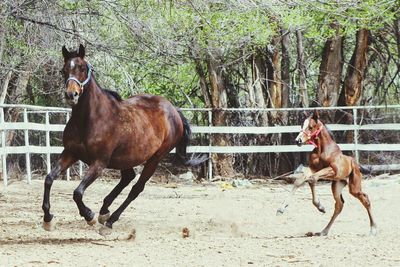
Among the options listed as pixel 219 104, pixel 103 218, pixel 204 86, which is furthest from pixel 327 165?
pixel 204 86

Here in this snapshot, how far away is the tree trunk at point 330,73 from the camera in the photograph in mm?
19984

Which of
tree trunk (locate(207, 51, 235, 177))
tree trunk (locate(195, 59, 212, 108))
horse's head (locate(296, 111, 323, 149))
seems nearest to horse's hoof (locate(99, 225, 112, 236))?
horse's head (locate(296, 111, 323, 149))

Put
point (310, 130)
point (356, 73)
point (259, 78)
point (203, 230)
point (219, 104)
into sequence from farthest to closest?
point (219, 104) → point (259, 78) → point (356, 73) → point (203, 230) → point (310, 130)

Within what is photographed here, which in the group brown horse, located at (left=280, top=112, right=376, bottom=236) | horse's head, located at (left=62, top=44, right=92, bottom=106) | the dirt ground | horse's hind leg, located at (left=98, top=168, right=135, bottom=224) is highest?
horse's head, located at (left=62, top=44, right=92, bottom=106)

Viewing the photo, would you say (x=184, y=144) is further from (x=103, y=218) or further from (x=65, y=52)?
(x=65, y=52)

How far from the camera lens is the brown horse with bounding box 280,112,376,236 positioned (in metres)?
9.58

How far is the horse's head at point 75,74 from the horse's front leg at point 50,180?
767 millimetres

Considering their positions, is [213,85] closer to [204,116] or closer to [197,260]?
[204,116]

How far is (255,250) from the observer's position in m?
7.70

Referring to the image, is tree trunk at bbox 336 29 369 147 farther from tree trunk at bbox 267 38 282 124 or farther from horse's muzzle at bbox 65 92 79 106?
horse's muzzle at bbox 65 92 79 106

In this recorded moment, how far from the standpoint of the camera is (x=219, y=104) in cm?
2061

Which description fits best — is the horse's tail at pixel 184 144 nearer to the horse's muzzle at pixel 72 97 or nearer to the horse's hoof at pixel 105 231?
the horse's hoof at pixel 105 231

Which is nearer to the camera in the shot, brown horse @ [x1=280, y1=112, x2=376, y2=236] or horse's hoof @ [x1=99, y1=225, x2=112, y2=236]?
horse's hoof @ [x1=99, y1=225, x2=112, y2=236]

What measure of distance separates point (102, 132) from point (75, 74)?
79 centimetres
